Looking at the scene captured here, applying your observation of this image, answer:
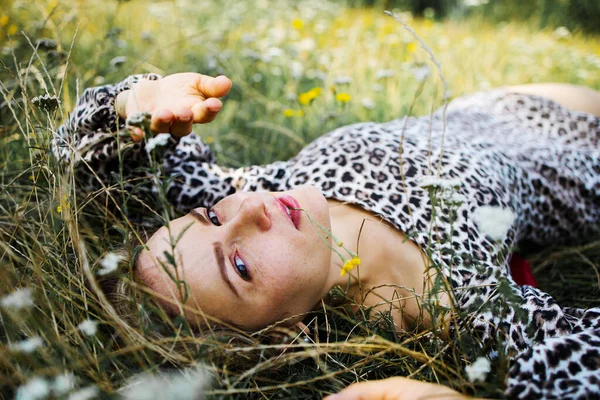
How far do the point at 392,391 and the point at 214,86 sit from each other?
0.93 m

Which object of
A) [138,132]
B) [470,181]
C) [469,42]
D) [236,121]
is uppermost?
[138,132]

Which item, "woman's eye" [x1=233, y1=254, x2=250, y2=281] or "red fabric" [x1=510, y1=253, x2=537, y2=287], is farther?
"red fabric" [x1=510, y1=253, x2=537, y2=287]

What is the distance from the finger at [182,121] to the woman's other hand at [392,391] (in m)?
0.81

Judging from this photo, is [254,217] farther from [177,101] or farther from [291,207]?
[177,101]

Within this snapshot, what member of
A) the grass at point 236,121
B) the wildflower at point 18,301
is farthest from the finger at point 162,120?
the wildflower at point 18,301

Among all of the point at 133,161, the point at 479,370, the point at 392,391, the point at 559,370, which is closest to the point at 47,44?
the point at 133,161

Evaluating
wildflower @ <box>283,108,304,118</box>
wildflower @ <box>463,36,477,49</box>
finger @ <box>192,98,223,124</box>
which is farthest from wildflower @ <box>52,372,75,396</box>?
wildflower @ <box>463,36,477,49</box>

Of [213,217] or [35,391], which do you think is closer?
[35,391]

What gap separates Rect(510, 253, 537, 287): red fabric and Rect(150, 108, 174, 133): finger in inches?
58.8

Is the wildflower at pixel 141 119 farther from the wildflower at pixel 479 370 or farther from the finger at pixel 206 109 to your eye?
the wildflower at pixel 479 370

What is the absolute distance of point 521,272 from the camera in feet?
6.70

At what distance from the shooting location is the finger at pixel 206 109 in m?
1.38

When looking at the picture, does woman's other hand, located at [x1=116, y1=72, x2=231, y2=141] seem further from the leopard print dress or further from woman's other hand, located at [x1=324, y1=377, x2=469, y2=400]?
woman's other hand, located at [x1=324, y1=377, x2=469, y2=400]

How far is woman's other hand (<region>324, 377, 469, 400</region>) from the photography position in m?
1.07
